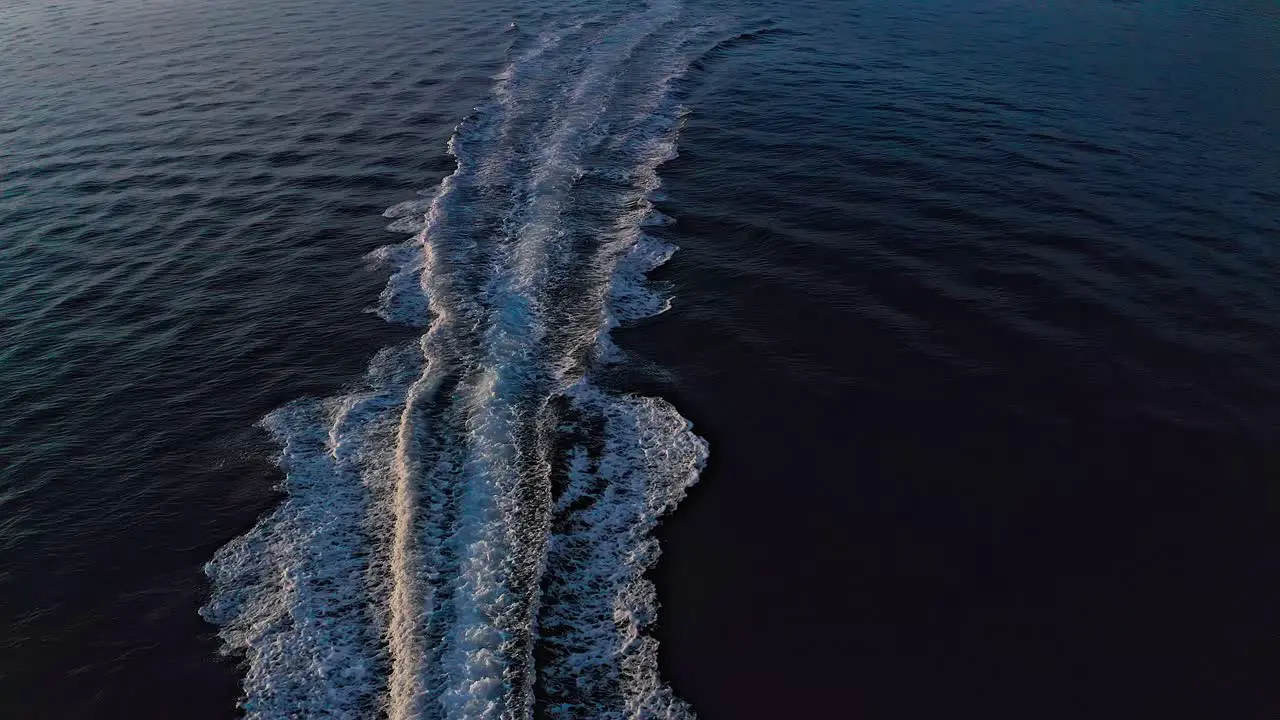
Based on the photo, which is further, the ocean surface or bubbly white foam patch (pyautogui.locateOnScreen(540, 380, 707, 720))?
the ocean surface

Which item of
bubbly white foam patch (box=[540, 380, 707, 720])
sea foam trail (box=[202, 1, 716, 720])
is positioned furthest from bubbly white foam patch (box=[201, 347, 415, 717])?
bubbly white foam patch (box=[540, 380, 707, 720])

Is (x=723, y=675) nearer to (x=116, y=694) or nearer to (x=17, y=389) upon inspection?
(x=116, y=694)

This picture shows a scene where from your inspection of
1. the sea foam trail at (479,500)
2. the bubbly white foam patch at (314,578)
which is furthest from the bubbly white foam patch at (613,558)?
the bubbly white foam patch at (314,578)

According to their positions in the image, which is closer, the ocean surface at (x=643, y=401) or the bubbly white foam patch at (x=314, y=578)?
the bubbly white foam patch at (x=314, y=578)

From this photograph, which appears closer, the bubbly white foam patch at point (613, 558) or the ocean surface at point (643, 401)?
the bubbly white foam patch at point (613, 558)

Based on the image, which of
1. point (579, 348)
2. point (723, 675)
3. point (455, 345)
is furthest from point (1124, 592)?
point (455, 345)

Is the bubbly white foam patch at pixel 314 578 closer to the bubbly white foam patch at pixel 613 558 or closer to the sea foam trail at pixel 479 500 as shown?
the sea foam trail at pixel 479 500

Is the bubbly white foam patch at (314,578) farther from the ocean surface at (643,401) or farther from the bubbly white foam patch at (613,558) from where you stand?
the bubbly white foam patch at (613,558)

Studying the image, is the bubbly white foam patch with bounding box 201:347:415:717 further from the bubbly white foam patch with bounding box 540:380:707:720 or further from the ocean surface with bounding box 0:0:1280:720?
the bubbly white foam patch with bounding box 540:380:707:720
